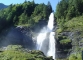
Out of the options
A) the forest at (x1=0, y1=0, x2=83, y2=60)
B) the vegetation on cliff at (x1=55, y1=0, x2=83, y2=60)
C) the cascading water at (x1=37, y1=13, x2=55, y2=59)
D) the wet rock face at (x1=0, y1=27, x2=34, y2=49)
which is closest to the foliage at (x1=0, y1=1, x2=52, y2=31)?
the forest at (x1=0, y1=0, x2=83, y2=60)

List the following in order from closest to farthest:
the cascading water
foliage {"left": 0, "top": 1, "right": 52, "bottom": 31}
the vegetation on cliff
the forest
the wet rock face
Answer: the vegetation on cliff
the forest
the cascading water
the wet rock face
foliage {"left": 0, "top": 1, "right": 52, "bottom": 31}

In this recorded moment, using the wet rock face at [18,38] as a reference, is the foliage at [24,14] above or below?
above

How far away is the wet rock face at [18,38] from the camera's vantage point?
110 meters

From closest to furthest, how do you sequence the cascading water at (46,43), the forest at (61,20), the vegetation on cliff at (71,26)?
the vegetation on cliff at (71,26)
the forest at (61,20)
the cascading water at (46,43)

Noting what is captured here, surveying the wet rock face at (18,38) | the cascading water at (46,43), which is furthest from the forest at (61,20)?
the wet rock face at (18,38)

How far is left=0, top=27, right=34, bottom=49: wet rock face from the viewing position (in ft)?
362

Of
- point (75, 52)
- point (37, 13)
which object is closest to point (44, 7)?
point (37, 13)

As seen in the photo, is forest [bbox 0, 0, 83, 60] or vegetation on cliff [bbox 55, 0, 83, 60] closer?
vegetation on cliff [bbox 55, 0, 83, 60]

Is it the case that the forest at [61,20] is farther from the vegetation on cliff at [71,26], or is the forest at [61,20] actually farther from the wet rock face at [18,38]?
the wet rock face at [18,38]

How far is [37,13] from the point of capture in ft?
477

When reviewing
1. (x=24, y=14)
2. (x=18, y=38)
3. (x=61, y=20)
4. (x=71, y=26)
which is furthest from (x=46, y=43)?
(x=24, y=14)

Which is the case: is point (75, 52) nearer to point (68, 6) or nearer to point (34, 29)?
point (34, 29)

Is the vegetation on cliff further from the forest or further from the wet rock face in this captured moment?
the wet rock face

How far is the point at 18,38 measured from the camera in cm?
11356
